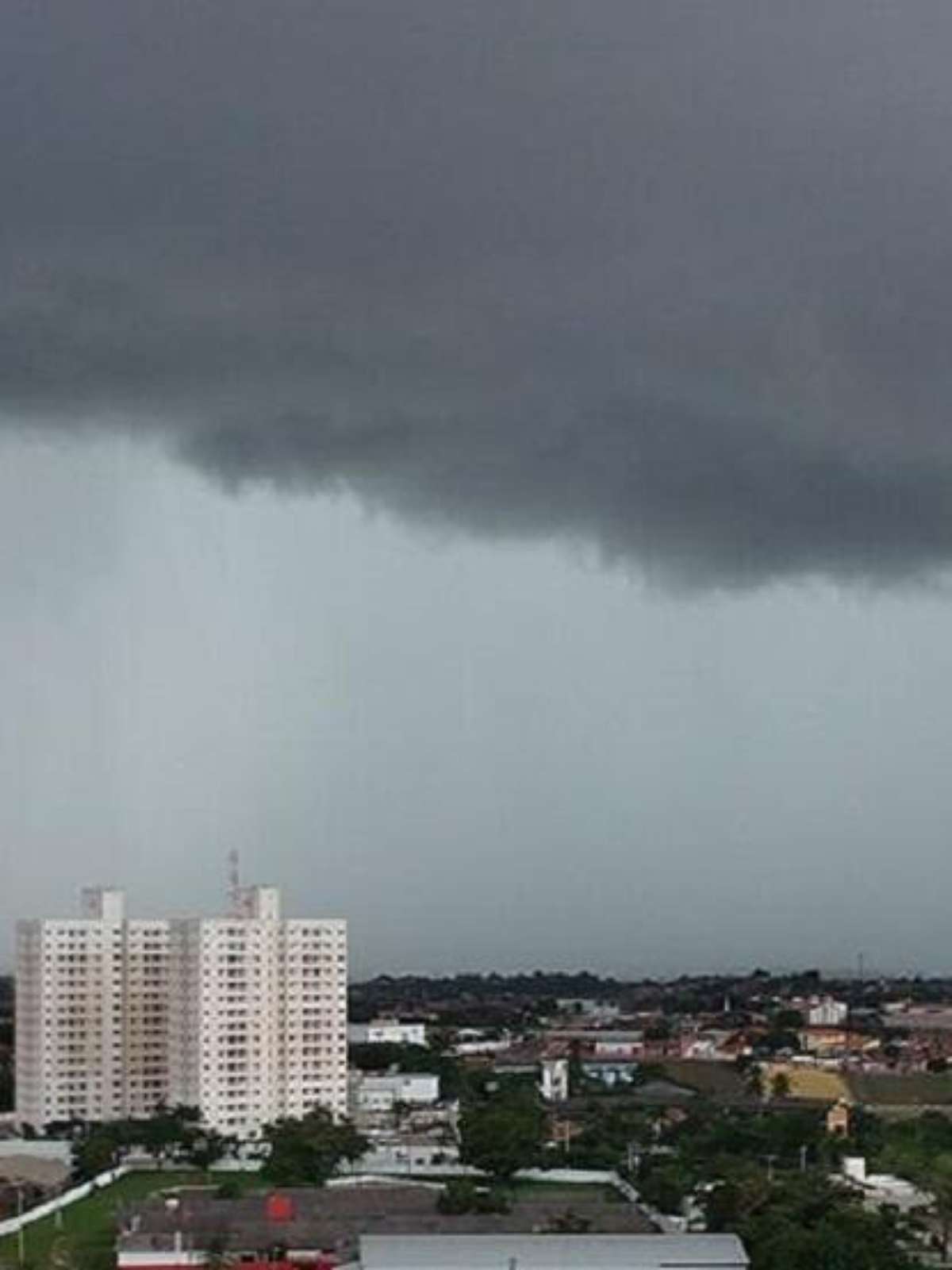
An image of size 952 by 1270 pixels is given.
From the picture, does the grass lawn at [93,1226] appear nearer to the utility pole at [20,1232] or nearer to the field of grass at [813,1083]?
the utility pole at [20,1232]

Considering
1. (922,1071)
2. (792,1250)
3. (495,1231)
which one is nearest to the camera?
(792,1250)

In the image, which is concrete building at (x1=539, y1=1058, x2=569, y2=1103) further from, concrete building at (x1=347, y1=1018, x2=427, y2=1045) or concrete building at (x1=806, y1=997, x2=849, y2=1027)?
concrete building at (x1=806, y1=997, x2=849, y2=1027)

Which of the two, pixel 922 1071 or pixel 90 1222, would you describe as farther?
pixel 922 1071

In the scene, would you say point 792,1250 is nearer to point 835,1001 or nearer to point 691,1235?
point 691,1235

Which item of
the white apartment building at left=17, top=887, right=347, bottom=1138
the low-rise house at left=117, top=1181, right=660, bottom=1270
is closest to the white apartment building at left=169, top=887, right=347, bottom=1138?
the white apartment building at left=17, top=887, right=347, bottom=1138

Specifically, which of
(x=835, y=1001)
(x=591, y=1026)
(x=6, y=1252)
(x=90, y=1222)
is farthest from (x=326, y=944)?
(x=835, y=1001)

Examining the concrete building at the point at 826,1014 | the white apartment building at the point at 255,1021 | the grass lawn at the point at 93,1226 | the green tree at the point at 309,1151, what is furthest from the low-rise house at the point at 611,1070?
the grass lawn at the point at 93,1226
